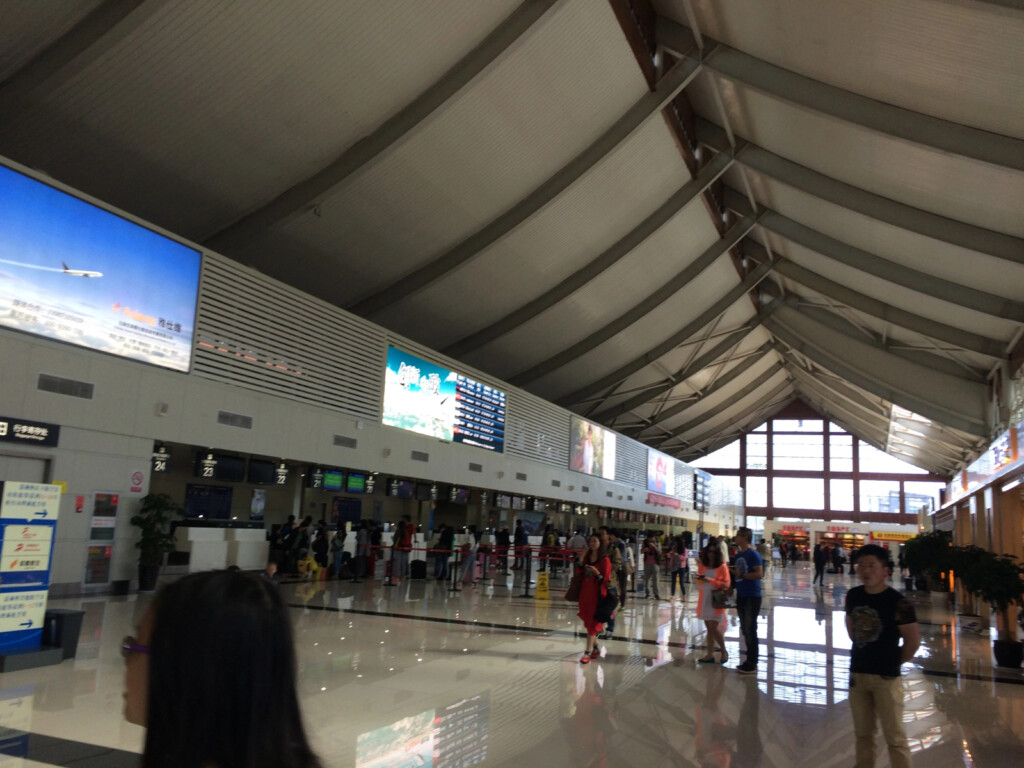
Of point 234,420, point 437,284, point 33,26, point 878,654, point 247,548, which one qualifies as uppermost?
point 33,26

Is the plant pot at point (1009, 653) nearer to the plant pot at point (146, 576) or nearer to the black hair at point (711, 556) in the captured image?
the black hair at point (711, 556)

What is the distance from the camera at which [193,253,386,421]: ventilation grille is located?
1272 cm

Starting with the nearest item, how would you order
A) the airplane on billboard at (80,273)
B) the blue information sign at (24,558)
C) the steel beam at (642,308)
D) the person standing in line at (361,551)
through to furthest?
the blue information sign at (24,558) → the airplane on billboard at (80,273) → the person standing in line at (361,551) → the steel beam at (642,308)

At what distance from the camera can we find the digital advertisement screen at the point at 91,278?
382 inches

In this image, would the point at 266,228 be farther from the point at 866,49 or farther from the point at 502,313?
the point at 866,49

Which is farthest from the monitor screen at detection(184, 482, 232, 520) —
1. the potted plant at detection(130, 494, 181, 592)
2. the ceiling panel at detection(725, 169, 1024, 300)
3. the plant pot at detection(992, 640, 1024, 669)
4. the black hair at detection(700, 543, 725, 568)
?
the plant pot at detection(992, 640, 1024, 669)

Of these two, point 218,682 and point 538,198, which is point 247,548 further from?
point 218,682

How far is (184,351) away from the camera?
12180 mm

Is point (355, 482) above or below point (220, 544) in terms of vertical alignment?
above

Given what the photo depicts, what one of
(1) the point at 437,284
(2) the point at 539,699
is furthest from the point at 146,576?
(1) the point at 437,284

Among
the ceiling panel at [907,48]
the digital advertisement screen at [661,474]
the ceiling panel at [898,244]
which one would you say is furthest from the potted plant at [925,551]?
the digital advertisement screen at [661,474]

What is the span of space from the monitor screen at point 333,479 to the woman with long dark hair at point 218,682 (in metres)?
15.3

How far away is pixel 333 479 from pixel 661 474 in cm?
2539

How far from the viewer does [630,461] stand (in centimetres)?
3384
